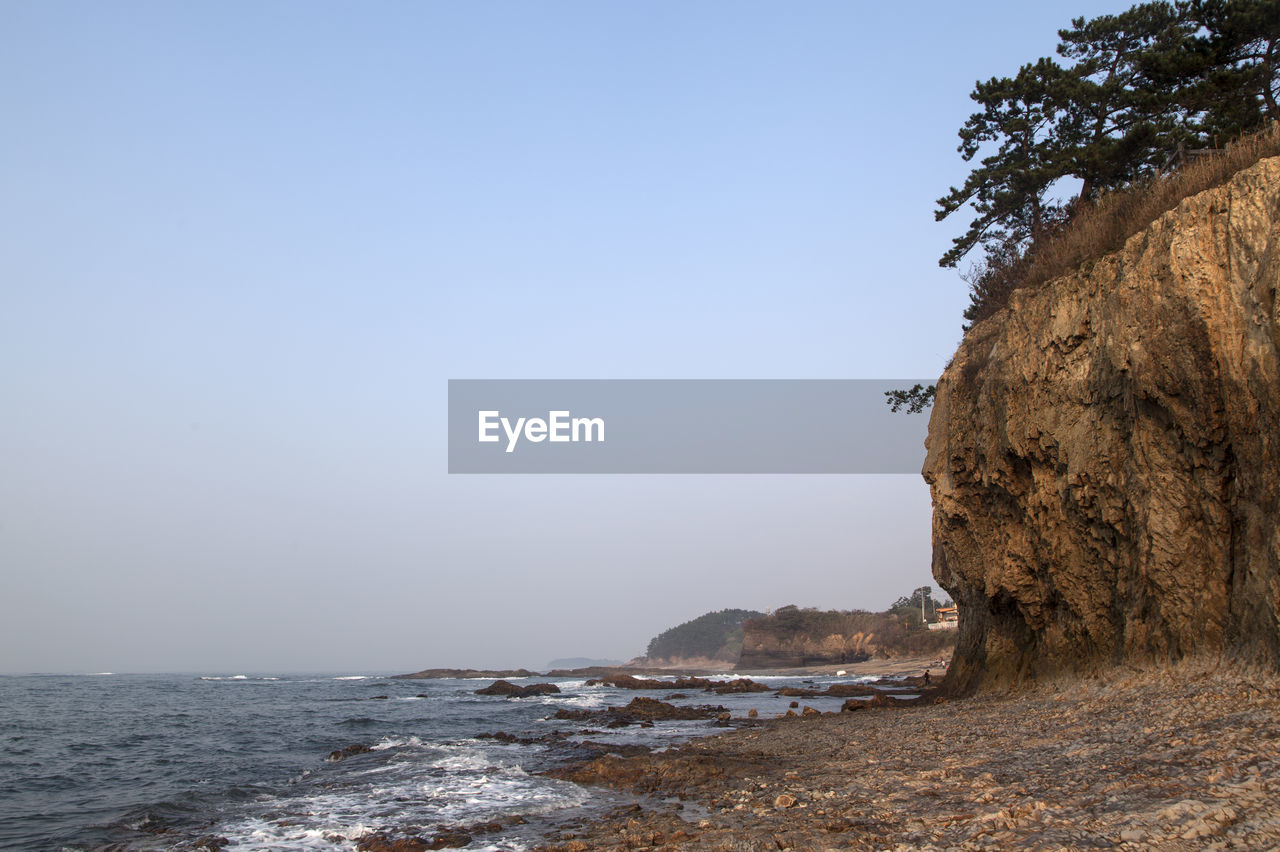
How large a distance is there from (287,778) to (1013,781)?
14320 mm

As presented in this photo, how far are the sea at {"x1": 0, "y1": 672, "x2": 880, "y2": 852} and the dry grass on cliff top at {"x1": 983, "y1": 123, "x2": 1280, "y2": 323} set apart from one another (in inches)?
527

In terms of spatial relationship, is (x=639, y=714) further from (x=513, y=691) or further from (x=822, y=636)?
(x=822, y=636)

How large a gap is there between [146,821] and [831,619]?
83859 millimetres

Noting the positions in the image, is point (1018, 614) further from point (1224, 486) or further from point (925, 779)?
point (925, 779)

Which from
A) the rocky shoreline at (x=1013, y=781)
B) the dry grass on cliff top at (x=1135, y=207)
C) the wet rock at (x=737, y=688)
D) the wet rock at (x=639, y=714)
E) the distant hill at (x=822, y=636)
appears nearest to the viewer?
the rocky shoreline at (x=1013, y=781)

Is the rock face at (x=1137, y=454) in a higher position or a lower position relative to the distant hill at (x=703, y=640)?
higher

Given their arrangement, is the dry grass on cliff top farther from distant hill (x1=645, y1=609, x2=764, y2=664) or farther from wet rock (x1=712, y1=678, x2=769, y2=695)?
distant hill (x1=645, y1=609, x2=764, y2=664)

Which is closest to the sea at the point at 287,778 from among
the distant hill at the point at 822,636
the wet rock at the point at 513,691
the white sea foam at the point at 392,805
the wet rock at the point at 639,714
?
the white sea foam at the point at 392,805

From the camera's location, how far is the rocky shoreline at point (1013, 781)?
6.25 m

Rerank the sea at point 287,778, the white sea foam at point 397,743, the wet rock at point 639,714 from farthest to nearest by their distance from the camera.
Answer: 1. the wet rock at point 639,714
2. the white sea foam at point 397,743
3. the sea at point 287,778

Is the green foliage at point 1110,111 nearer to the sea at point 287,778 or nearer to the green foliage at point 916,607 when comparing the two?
the sea at point 287,778

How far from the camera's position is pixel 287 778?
16344mm

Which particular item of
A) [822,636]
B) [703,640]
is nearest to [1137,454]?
[822,636]

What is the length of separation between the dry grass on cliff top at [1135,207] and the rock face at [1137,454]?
0.67 m
